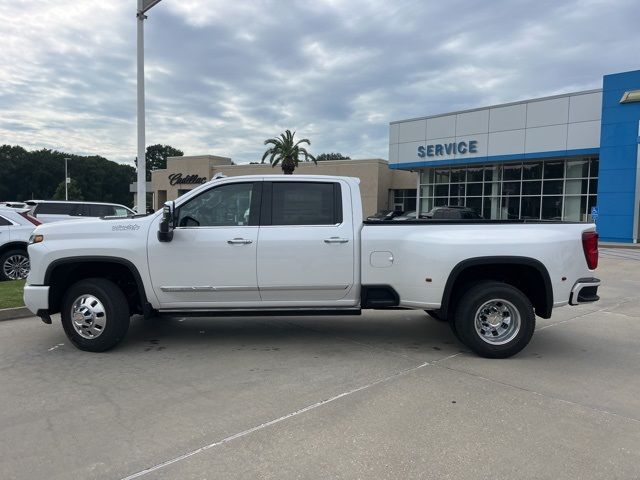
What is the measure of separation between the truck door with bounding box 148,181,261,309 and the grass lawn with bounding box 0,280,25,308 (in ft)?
11.9

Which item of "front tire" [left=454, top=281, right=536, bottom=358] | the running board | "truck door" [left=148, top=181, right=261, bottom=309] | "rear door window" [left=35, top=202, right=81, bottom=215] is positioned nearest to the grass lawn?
the running board

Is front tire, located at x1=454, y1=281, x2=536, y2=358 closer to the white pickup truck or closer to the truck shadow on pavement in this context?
the white pickup truck

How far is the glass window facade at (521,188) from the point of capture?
29.0 m

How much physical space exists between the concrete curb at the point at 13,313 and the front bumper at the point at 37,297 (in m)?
2.28

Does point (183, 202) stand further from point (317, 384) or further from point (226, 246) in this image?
point (317, 384)

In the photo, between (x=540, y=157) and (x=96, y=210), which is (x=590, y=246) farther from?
(x=540, y=157)

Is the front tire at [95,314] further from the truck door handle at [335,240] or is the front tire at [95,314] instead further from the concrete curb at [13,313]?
the concrete curb at [13,313]

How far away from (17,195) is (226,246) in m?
114

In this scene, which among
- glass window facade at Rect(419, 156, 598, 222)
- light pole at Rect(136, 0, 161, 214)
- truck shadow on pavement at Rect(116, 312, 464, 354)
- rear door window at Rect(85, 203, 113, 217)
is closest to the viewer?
truck shadow on pavement at Rect(116, 312, 464, 354)

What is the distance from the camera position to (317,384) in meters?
4.55

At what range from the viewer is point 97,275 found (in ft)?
18.8

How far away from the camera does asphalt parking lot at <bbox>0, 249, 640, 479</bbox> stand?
10.4 ft

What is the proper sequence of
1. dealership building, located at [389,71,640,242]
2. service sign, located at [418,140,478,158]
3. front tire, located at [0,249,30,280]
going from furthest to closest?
service sign, located at [418,140,478,158] → dealership building, located at [389,71,640,242] → front tire, located at [0,249,30,280]

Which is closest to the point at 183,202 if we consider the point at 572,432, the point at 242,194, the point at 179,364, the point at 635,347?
the point at 242,194
